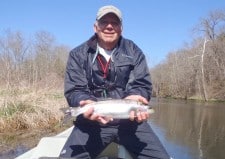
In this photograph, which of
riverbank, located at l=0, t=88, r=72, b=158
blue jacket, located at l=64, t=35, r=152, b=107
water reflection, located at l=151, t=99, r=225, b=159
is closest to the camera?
blue jacket, located at l=64, t=35, r=152, b=107

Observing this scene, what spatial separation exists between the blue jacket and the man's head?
10cm

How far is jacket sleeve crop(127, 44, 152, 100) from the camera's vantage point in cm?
385

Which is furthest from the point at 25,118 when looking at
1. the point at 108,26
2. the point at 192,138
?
the point at 108,26

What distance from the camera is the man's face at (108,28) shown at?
3726 mm

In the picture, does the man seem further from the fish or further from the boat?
the boat

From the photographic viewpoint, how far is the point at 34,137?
9.95 meters

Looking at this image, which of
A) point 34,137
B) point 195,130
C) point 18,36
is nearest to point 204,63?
point 18,36

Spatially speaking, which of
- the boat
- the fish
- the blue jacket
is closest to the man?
the blue jacket

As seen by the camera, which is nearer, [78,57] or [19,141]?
[78,57]

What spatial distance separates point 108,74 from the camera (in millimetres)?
3863

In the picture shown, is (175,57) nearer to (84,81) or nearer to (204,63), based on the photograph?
(204,63)

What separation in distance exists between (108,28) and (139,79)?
61 centimetres

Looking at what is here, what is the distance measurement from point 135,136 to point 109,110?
0.67 meters

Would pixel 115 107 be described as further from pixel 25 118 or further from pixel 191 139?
pixel 191 139
